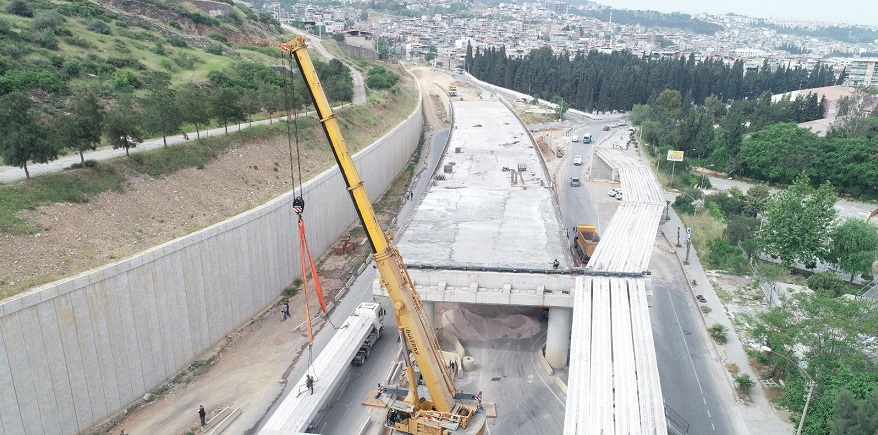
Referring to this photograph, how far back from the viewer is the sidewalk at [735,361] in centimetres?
2212

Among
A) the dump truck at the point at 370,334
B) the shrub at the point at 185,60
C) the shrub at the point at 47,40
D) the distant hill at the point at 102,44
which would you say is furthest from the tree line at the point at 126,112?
the dump truck at the point at 370,334

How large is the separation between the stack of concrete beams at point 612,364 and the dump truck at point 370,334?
976 centimetres

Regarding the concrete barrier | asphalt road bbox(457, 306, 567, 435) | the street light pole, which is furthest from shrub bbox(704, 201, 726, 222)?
the concrete barrier

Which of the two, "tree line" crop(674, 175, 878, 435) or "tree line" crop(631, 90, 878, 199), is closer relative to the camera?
"tree line" crop(674, 175, 878, 435)

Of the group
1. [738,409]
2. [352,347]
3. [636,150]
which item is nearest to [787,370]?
[738,409]

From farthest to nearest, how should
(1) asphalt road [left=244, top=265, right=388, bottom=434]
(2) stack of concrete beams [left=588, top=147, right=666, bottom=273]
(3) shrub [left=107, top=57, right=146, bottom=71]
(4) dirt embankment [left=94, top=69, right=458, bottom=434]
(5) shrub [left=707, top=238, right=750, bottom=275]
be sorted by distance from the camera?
(3) shrub [left=107, top=57, right=146, bottom=71] < (5) shrub [left=707, top=238, right=750, bottom=275] < (2) stack of concrete beams [left=588, top=147, right=666, bottom=273] < (1) asphalt road [left=244, top=265, right=388, bottom=434] < (4) dirt embankment [left=94, top=69, right=458, bottom=434]

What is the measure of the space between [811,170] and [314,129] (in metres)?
52.9

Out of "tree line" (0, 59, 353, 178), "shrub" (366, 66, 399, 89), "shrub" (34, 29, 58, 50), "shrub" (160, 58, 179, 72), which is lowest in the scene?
"shrub" (366, 66, 399, 89)

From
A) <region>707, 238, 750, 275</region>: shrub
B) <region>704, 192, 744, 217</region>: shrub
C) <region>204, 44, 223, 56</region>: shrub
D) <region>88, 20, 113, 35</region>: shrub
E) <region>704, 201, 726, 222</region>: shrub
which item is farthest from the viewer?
<region>204, 44, 223, 56</region>: shrub

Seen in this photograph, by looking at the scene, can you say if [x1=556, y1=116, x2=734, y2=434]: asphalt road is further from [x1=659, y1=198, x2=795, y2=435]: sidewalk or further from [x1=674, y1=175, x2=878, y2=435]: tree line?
[x1=674, y1=175, x2=878, y2=435]: tree line

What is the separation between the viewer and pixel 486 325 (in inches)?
1145

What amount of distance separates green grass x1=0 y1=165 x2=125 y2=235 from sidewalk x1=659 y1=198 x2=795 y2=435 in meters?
29.3

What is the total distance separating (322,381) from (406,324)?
19.4 ft

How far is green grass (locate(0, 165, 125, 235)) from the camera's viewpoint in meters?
22.5
